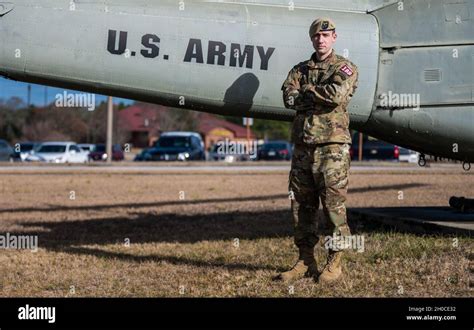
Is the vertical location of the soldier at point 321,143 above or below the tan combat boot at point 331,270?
above

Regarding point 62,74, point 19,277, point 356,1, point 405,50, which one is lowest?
point 19,277

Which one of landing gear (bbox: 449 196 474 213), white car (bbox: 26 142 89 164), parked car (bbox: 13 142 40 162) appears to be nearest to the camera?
landing gear (bbox: 449 196 474 213)

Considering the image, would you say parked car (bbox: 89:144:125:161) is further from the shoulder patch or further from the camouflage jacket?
the shoulder patch

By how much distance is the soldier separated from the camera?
216 inches

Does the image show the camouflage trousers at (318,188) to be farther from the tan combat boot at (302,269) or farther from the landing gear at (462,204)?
the landing gear at (462,204)

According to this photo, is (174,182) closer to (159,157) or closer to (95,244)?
(95,244)

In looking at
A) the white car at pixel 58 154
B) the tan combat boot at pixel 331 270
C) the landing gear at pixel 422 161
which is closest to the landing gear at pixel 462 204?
the landing gear at pixel 422 161

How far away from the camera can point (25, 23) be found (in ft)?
21.0

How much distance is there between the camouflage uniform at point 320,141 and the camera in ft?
18.0

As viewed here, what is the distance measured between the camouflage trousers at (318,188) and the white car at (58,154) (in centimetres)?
3496

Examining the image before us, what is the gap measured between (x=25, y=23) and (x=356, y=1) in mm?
3763

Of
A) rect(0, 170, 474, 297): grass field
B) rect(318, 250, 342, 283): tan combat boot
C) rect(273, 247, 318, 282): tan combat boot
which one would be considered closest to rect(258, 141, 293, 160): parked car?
rect(0, 170, 474, 297): grass field

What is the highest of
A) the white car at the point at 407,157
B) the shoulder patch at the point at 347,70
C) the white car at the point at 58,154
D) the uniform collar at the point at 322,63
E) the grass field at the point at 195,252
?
the uniform collar at the point at 322,63
